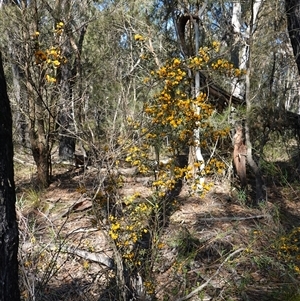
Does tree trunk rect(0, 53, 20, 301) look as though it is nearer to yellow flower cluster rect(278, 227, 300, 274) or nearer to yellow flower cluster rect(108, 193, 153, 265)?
yellow flower cluster rect(108, 193, 153, 265)

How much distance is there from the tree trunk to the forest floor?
0.67 metres

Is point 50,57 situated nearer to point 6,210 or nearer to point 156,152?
point 156,152

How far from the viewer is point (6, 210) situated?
1.96 metres

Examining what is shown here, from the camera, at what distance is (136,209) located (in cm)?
353

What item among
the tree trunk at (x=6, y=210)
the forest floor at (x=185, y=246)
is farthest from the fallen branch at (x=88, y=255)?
the tree trunk at (x=6, y=210)

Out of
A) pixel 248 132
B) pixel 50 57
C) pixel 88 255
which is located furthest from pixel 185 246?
pixel 50 57

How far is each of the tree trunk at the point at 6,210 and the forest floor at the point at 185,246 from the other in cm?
67

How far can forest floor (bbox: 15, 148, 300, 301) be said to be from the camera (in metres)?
3.53

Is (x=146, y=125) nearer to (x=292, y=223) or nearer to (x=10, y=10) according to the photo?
(x=292, y=223)

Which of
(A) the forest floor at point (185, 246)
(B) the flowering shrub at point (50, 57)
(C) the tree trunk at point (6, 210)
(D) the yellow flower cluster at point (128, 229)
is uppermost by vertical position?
(B) the flowering shrub at point (50, 57)

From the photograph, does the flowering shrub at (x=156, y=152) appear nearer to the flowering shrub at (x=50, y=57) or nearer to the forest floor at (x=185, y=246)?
the forest floor at (x=185, y=246)

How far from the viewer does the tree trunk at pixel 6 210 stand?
1.95 m

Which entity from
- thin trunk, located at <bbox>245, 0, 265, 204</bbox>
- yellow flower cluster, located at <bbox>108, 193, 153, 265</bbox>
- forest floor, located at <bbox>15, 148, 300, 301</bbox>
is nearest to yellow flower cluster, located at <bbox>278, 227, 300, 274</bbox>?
forest floor, located at <bbox>15, 148, 300, 301</bbox>

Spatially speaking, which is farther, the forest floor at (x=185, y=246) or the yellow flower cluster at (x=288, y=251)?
→ the yellow flower cluster at (x=288, y=251)
